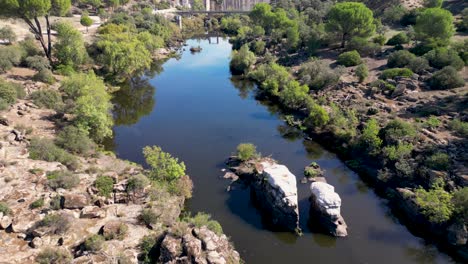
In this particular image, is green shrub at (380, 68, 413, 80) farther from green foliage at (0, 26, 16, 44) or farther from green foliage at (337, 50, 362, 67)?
green foliage at (0, 26, 16, 44)

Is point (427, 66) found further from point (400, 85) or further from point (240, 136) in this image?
point (240, 136)

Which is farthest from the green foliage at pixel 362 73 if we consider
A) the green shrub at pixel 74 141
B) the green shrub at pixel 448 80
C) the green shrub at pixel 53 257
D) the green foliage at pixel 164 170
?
the green shrub at pixel 53 257

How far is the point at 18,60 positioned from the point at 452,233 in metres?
71.6

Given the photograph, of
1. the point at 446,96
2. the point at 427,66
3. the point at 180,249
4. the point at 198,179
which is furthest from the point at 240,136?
the point at 427,66

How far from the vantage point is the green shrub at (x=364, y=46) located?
7956 centimetres

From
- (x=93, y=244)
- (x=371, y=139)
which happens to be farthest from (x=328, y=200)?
(x=93, y=244)

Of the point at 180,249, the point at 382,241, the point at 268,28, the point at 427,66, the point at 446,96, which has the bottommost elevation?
the point at 382,241

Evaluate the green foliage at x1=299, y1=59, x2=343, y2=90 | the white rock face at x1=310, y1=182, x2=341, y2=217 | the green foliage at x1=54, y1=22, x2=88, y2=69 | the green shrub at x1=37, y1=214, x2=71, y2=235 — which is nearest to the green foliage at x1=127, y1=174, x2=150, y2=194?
the green shrub at x1=37, y1=214, x2=71, y2=235

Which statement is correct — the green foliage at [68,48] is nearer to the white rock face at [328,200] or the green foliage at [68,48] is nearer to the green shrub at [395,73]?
the white rock face at [328,200]

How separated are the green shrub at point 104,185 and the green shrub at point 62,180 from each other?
6.79 ft

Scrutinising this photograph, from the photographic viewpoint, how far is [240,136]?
53.9 metres

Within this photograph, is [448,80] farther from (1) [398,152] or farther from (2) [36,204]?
(2) [36,204]

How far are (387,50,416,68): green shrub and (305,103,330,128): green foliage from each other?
1061 inches

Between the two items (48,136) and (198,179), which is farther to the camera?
(48,136)
